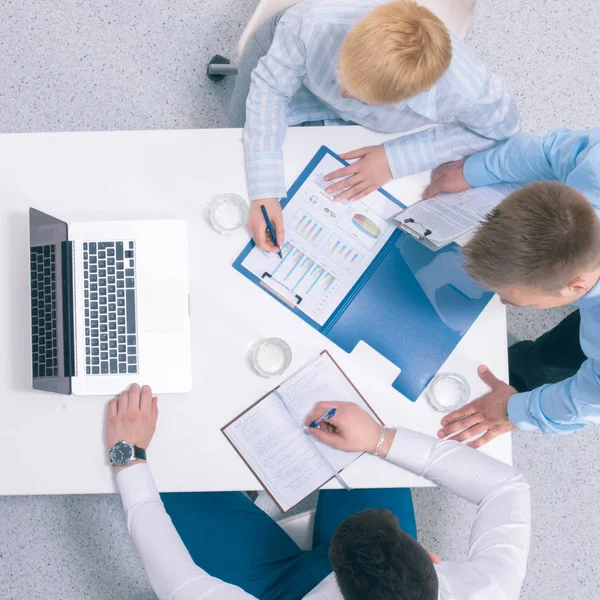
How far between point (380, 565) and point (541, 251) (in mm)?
563

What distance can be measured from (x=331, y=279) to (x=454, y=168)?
35cm

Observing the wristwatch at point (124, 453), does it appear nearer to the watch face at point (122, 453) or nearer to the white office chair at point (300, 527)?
the watch face at point (122, 453)

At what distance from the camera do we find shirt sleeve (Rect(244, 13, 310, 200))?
116 centimetres

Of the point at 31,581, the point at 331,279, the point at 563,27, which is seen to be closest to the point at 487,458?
the point at 331,279

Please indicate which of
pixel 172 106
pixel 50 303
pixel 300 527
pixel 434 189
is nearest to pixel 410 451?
pixel 300 527

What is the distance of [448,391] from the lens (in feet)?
3.82

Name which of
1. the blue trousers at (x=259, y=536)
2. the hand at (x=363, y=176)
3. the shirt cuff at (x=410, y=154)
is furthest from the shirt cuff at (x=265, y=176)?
the blue trousers at (x=259, y=536)

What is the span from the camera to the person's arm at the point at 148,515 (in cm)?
106

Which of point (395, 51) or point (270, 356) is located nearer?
point (395, 51)

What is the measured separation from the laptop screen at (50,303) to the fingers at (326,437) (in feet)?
1.53

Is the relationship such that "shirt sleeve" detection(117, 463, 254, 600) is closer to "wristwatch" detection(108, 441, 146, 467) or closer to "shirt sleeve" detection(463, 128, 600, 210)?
"wristwatch" detection(108, 441, 146, 467)

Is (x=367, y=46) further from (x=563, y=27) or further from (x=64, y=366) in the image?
(x=563, y=27)

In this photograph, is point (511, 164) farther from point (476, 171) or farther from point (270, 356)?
point (270, 356)

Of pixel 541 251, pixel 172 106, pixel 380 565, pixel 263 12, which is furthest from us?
pixel 172 106
